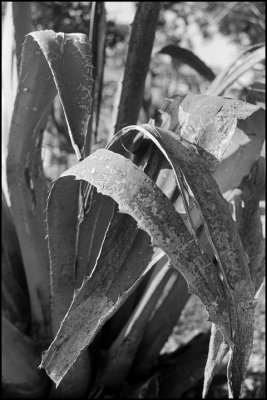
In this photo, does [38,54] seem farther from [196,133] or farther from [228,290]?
[228,290]

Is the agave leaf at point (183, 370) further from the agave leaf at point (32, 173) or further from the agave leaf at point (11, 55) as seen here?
the agave leaf at point (11, 55)

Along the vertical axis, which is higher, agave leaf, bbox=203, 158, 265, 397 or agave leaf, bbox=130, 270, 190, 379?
agave leaf, bbox=203, 158, 265, 397

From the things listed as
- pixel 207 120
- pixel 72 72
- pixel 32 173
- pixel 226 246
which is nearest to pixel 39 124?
pixel 32 173

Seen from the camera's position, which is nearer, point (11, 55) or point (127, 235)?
point (127, 235)

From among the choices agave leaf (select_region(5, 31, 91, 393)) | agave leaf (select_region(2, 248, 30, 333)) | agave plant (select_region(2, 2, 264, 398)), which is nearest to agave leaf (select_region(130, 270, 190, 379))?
agave plant (select_region(2, 2, 264, 398))

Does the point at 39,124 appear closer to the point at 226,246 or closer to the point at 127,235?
the point at 127,235

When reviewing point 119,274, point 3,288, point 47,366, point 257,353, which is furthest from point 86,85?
point 257,353

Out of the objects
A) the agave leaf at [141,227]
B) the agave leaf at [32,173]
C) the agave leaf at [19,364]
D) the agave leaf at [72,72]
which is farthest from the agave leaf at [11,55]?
the agave leaf at [141,227]

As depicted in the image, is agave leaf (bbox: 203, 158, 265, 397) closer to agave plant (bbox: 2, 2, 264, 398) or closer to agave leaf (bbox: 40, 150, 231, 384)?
agave plant (bbox: 2, 2, 264, 398)
